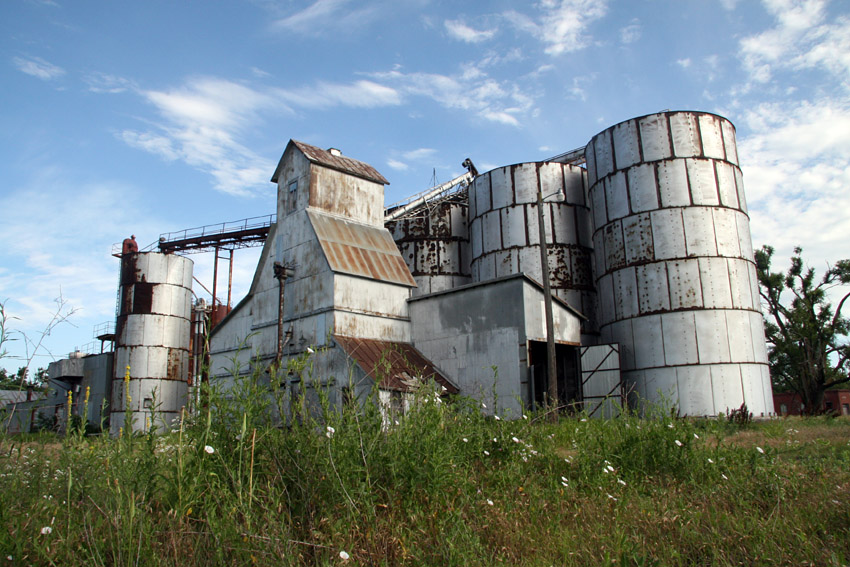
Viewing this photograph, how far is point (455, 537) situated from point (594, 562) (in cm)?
103

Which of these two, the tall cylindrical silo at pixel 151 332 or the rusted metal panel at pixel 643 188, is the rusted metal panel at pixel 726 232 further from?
the tall cylindrical silo at pixel 151 332

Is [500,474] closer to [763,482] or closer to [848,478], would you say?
[763,482]

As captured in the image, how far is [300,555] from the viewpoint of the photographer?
13.7 ft

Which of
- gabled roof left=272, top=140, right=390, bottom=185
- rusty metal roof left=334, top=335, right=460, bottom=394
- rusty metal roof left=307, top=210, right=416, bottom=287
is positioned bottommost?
rusty metal roof left=334, top=335, right=460, bottom=394

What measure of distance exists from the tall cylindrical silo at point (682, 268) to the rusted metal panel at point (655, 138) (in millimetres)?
39

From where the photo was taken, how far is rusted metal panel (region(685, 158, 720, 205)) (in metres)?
22.9

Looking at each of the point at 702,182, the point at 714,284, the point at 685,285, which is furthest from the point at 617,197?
the point at 714,284

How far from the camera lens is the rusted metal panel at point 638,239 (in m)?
23.2

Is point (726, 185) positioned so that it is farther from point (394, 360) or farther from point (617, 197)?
point (394, 360)

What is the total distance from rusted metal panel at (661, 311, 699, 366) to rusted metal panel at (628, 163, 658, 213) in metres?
4.36

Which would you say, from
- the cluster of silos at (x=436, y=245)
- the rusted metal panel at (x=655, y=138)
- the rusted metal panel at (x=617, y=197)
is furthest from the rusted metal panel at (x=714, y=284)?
the cluster of silos at (x=436, y=245)

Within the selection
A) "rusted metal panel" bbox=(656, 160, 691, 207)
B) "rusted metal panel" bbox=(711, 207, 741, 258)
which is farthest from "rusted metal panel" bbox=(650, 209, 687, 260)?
"rusted metal panel" bbox=(711, 207, 741, 258)

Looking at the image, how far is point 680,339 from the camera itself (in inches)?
861

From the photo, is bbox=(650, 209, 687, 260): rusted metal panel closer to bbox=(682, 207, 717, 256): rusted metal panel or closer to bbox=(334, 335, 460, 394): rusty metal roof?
bbox=(682, 207, 717, 256): rusted metal panel
